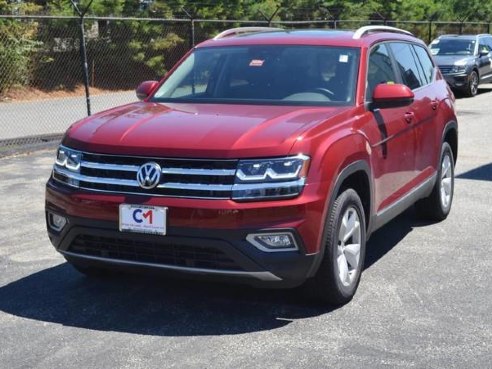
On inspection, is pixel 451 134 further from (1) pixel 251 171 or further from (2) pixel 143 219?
(2) pixel 143 219

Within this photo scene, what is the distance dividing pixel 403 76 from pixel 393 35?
429mm

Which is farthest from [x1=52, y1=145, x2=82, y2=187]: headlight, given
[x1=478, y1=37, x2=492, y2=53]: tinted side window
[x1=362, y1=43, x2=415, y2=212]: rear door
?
[x1=478, y1=37, x2=492, y2=53]: tinted side window

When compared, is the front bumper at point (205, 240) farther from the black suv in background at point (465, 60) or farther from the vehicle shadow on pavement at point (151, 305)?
the black suv in background at point (465, 60)

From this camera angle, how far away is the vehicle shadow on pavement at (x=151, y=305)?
4547mm

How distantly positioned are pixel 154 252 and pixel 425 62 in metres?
3.89

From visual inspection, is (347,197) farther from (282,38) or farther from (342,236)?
(282,38)

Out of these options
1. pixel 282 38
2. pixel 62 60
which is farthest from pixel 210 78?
pixel 62 60

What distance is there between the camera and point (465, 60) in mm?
20344

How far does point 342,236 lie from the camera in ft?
15.6

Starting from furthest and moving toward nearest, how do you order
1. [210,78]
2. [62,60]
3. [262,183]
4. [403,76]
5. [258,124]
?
[62,60], [403,76], [210,78], [258,124], [262,183]

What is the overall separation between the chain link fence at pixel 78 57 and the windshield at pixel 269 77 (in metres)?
13.6

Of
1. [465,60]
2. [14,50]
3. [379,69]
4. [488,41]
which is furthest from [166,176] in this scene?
[488,41]

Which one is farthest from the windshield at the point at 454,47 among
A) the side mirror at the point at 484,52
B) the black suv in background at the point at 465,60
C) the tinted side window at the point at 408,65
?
the tinted side window at the point at 408,65

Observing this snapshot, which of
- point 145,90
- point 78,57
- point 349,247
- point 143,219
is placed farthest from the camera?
point 78,57
